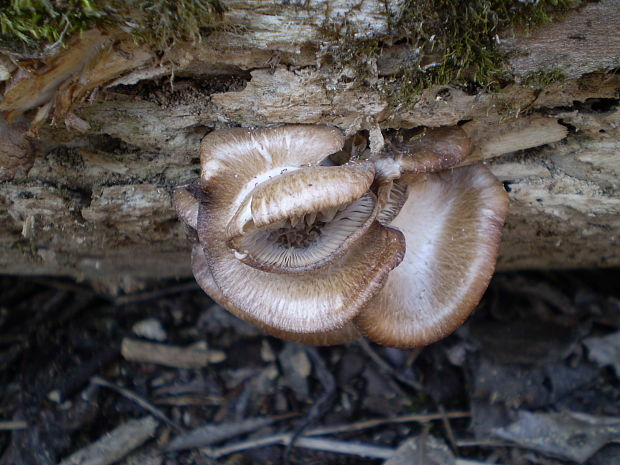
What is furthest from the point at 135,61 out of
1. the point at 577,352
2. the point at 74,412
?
the point at 577,352

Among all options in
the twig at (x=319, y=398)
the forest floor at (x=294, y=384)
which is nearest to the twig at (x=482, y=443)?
the forest floor at (x=294, y=384)

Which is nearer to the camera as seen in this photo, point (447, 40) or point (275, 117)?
point (447, 40)

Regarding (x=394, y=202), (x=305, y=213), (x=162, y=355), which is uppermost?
(x=305, y=213)

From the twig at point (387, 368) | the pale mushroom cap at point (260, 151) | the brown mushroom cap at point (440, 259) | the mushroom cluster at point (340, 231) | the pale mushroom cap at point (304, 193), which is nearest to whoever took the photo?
the pale mushroom cap at point (304, 193)

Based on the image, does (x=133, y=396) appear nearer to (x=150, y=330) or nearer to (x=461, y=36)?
(x=150, y=330)

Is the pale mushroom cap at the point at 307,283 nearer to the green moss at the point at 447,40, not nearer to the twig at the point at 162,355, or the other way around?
the green moss at the point at 447,40

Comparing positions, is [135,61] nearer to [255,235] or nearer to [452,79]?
[255,235]

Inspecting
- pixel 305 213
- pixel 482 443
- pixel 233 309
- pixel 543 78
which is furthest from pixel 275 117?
pixel 482 443
